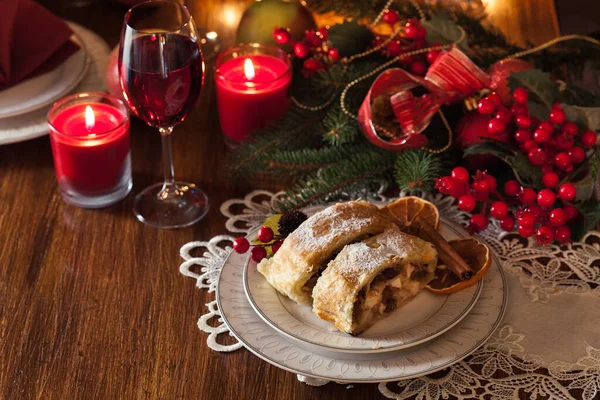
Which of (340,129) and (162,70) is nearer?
(162,70)

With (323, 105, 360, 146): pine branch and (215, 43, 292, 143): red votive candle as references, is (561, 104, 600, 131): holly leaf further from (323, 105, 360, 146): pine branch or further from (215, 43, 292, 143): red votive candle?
(215, 43, 292, 143): red votive candle

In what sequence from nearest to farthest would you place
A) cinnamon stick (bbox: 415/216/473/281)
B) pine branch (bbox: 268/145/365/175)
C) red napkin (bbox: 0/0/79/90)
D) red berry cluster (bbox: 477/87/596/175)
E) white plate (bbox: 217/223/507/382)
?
white plate (bbox: 217/223/507/382) < cinnamon stick (bbox: 415/216/473/281) < red berry cluster (bbox: 477/87/596/175) < pine branch (bbox: 268/145/365/175) < red napkin (bbox: 0/0/79/90)

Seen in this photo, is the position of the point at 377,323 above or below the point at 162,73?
below

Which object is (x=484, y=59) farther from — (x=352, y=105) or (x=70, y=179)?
(x=70, y=179)

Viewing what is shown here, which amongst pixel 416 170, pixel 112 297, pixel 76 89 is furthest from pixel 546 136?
pixel 76 89

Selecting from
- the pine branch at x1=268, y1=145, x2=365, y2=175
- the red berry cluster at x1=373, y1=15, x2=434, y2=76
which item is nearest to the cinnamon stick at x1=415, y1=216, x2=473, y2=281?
the pine branch at x1=268, y1=145, x2=365, y2=175

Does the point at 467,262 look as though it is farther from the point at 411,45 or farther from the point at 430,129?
the point at 411,45
